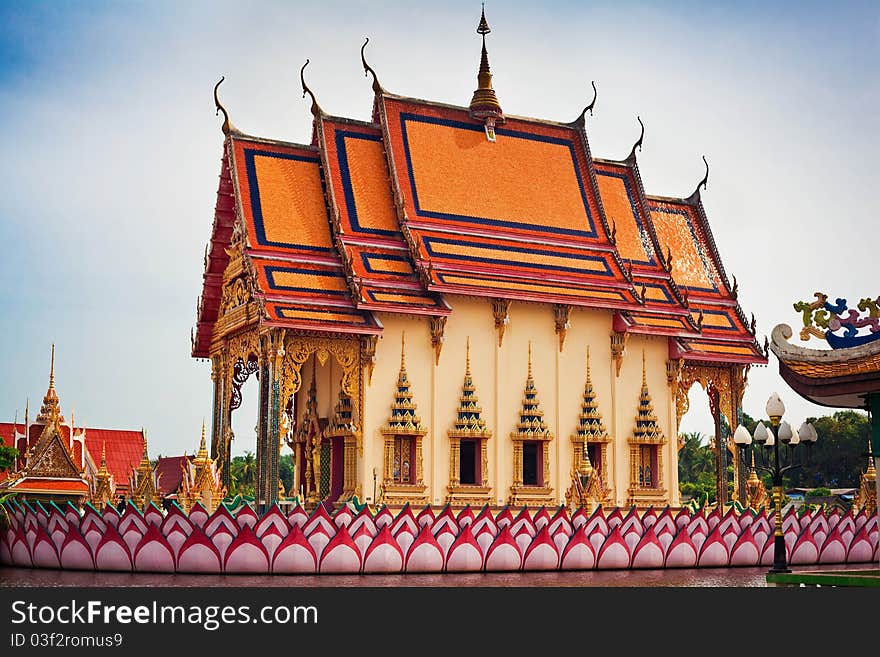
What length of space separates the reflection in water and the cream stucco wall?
5702 millimetres

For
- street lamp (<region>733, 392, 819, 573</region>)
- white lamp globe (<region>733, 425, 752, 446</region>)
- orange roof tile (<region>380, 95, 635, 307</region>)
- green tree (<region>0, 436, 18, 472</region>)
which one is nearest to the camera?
street lamp (<region>733, 392, 819, 573</region>)

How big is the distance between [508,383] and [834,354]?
11.1 metres

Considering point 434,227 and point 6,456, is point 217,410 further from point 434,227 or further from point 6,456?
point 6,456

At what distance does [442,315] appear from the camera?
70.5 ft

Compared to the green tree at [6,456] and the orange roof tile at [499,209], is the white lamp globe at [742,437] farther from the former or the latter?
the green tree at [6,456]

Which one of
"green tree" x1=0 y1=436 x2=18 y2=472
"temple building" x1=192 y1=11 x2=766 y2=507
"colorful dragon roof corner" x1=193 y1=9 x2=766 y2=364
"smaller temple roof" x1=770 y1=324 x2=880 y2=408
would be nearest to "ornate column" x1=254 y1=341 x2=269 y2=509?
"temple building" x1=192 y1=11 x2=766 y2=507

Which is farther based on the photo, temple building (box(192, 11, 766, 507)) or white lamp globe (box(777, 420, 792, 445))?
temple building (box(192, 11, 766, 507))

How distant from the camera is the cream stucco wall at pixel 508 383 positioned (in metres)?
21.4

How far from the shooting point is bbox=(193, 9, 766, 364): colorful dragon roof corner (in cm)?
2128

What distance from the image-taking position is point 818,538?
17766 mm

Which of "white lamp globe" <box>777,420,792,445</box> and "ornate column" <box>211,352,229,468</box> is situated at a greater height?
"ornate column" <box>211,352,229,468</box>

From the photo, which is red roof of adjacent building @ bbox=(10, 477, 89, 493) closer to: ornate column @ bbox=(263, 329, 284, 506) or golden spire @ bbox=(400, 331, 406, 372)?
ornate column @ bbox=(263, 329, 284, 506)

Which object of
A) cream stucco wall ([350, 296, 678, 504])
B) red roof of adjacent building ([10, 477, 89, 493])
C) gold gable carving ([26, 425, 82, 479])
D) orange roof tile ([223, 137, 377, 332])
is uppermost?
orange roof tile ([223, 137, 377, 332])
